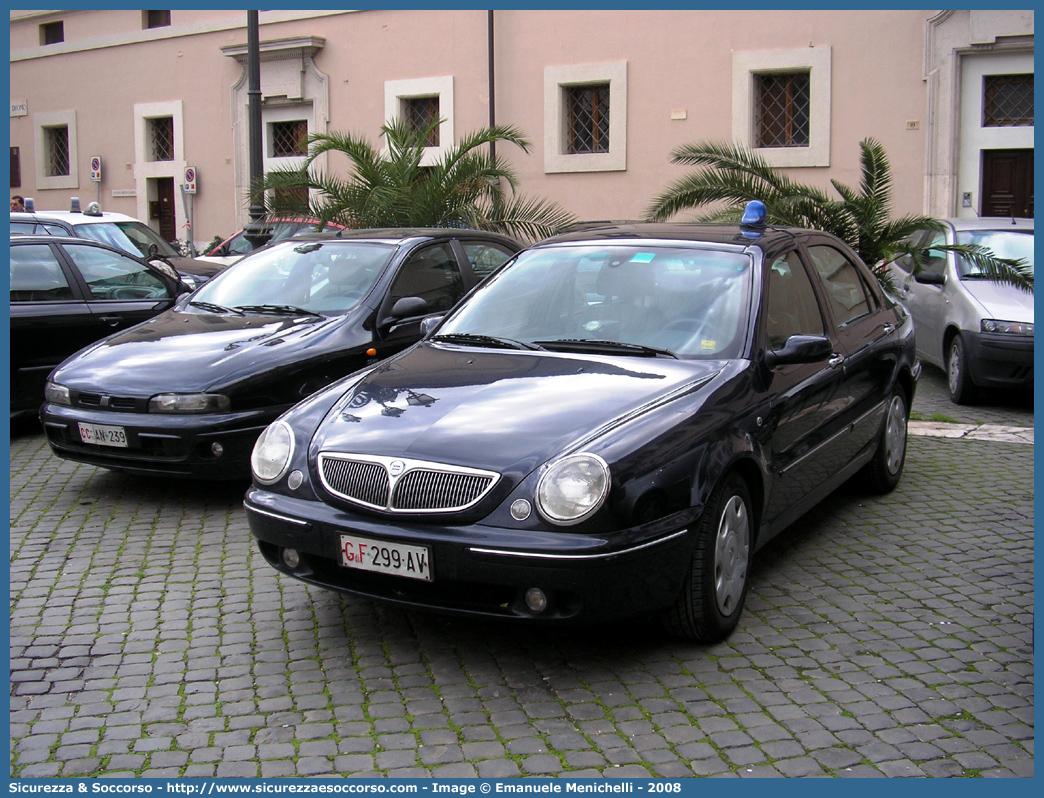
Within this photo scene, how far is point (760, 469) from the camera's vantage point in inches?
175

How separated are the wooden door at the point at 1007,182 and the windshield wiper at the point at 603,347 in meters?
14.0

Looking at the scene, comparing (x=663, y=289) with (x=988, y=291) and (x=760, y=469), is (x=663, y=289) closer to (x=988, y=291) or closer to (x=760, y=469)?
(x=760, y=469)

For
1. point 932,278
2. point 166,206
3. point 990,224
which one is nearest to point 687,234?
point 932,278

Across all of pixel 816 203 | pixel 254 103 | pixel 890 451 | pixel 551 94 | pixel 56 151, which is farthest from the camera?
pixel 56 151

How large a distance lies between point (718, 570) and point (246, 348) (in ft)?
11.3

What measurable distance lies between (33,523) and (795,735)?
4378 mm

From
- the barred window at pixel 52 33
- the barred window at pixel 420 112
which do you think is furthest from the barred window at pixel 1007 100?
the barred window at pixel 52 33

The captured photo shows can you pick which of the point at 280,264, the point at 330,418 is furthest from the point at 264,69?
the point at 330,418

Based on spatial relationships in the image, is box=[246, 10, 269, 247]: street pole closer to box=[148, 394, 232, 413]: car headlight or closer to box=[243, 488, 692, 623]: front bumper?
box=[148, 394, 232, 413]: car headlight

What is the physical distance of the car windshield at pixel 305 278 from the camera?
7.17m

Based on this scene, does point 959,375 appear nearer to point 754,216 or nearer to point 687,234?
point 754,216

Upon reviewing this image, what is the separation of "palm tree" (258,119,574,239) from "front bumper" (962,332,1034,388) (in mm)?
4358

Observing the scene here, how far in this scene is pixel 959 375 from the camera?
9.45m

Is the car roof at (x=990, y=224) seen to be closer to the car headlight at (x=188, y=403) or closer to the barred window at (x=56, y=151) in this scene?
the car headlight at (x=188, y=403)
